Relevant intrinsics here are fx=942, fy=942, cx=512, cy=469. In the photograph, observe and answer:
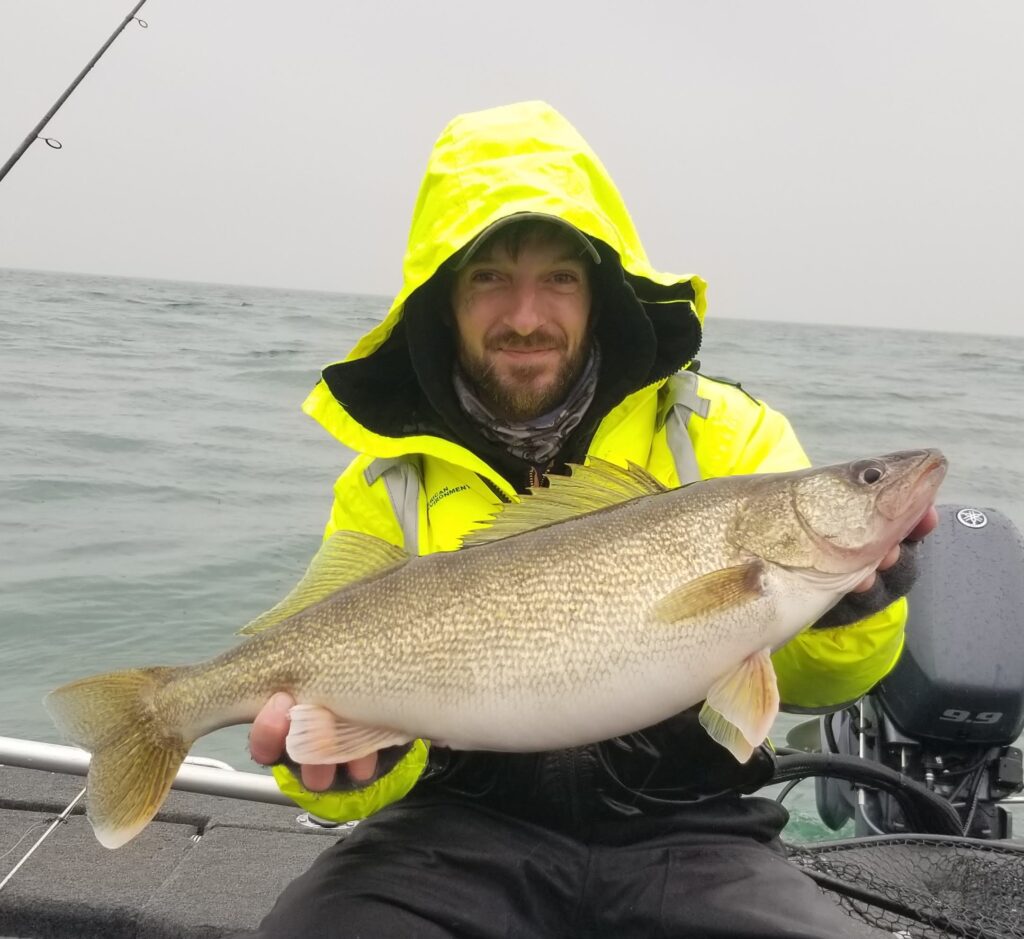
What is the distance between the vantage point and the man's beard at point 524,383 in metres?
3.16

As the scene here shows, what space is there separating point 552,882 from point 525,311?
1743 millimetres

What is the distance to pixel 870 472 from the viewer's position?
92.5 inches

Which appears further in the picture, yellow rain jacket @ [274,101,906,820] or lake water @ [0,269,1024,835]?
lake water @ [0,269,1024,835]

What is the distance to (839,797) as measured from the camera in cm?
398

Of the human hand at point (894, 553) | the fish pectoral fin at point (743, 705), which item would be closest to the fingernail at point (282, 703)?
the fish pectoral fin at point (743, 705)

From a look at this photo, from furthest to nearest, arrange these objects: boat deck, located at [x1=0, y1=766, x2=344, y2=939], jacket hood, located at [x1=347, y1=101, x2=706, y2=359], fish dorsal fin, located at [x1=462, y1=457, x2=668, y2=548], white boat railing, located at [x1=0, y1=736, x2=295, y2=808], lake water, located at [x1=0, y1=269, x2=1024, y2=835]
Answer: lake water, located at [x1=0, y1=269, x2=1024, y2=835] → white boat railing, located at [x1=0, y1=736, x2=295, y2=808] → jacket hood, located at [x1=347, y1=101, x2=706, y2=359] → boat deck, located at [x1=0, y1=766, x2=344, y2=939] → fish dorsal fin, located at [x1=462, y1=457, x2=668, y2=548]

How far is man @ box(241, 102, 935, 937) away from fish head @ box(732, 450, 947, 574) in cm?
12

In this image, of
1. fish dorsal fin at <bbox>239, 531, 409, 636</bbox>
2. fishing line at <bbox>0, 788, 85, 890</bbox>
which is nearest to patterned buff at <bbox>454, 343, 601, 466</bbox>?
fish dorsal fin at <bbox>239, 531, 409, 636</bbox>

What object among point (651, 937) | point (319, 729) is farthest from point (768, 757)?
point (319, 729)

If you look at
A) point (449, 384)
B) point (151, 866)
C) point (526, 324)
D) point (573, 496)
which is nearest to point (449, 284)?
point (449, 384)

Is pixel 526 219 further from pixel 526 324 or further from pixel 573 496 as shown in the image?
pixel 573 496

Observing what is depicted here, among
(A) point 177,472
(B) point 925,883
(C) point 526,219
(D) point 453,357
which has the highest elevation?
(C) point 526,219

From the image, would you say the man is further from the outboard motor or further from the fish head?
the outboard motor

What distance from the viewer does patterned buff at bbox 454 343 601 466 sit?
3.15 meters
